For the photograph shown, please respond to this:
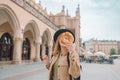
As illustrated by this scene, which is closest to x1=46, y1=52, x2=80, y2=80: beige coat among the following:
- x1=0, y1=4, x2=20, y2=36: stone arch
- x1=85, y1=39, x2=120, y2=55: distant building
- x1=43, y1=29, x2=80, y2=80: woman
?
x1=43, y1=29, x2=80, y2=80: woman

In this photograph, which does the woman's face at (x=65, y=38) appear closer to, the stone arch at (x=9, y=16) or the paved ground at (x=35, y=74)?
the paved ground at (x=35, y=74)

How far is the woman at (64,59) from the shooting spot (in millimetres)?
2363

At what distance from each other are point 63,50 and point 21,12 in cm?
1646

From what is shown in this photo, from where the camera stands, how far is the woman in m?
2.36

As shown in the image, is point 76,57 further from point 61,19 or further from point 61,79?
point 61,19

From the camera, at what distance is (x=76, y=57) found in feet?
7.82

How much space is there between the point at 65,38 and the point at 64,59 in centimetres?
26

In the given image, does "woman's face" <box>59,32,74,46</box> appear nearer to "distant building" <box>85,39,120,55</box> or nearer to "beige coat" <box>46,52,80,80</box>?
"beige coat" <box>46,52,80,80</box>

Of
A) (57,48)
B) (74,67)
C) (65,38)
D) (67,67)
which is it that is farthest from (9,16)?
(74,67)

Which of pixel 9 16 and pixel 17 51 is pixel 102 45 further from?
pixel 9 16

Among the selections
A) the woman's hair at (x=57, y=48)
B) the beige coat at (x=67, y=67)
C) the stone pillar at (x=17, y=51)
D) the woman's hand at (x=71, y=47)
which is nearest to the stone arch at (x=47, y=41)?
the stone pillar at (x=17, y=51)

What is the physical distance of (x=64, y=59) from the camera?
2.53m

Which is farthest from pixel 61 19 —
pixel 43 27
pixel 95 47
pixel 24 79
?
pixel 95 47

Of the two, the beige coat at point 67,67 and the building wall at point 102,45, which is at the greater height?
the building wall at point 102,45
